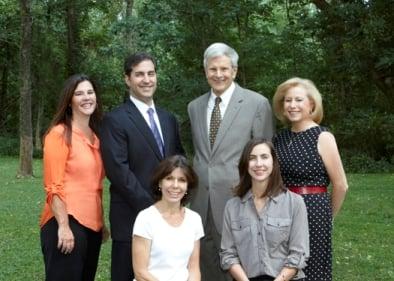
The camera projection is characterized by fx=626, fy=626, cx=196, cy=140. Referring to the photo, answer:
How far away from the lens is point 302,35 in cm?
2025

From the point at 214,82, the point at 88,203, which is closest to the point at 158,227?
the point at 88,203

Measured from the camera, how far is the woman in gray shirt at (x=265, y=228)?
12.7ft

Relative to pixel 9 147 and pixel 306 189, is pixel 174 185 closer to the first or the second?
pixel 306 189

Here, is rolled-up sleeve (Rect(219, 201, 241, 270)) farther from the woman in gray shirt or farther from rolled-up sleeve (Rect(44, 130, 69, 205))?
rolled-up sleeve (Rect(44, 130, 69, 205))

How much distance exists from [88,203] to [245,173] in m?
1.08

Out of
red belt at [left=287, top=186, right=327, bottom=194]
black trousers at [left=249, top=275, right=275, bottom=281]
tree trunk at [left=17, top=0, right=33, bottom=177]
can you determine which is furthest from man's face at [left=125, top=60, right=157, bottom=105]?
tree trunk at [left=17, top=0, right=33, bottom=177]

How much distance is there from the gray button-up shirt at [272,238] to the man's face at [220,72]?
0.95 metres

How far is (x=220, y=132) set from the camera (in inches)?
175

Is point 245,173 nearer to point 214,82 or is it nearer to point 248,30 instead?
point 214,82

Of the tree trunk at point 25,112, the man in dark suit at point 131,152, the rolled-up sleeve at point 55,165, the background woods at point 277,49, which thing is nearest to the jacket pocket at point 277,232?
the man in dark suit at point 131,152

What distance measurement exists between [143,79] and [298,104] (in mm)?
1054

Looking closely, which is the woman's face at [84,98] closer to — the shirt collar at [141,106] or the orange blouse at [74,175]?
the orange blouse at [74,175]

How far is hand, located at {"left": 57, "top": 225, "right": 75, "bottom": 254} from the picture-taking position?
13.3 feet

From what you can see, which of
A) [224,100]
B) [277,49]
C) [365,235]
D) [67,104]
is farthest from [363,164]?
[67,104]
